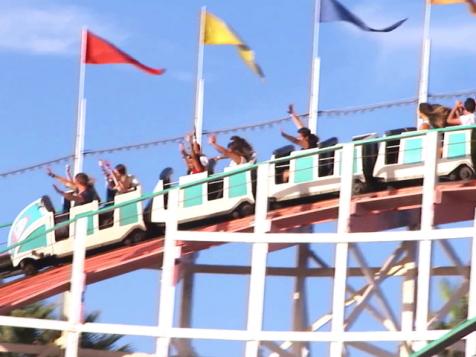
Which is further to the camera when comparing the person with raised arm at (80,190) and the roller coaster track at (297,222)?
the person with raised arm at (80,190)

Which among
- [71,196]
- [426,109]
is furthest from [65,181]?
[426,109]

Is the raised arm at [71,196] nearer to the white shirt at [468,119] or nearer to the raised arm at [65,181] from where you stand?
the raised arm at [65,181]

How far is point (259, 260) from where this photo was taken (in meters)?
22.8

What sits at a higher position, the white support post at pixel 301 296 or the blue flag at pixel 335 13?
the blue flag at pixel 335 13

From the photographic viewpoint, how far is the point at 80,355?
24188 mm

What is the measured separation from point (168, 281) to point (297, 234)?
5.15ft

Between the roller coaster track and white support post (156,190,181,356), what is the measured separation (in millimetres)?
574

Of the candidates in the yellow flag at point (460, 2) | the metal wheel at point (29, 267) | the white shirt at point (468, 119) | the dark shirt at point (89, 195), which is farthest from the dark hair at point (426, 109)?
the metal wheel at point (29, 267)

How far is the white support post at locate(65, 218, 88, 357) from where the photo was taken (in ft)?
76.6

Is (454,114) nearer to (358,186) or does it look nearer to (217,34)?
(358,186)

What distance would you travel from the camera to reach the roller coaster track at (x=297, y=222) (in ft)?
74.3

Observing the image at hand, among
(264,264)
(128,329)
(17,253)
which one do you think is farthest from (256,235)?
(17,253)

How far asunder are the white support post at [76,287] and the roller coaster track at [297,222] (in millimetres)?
197

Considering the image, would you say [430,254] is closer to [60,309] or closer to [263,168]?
[263,168]
